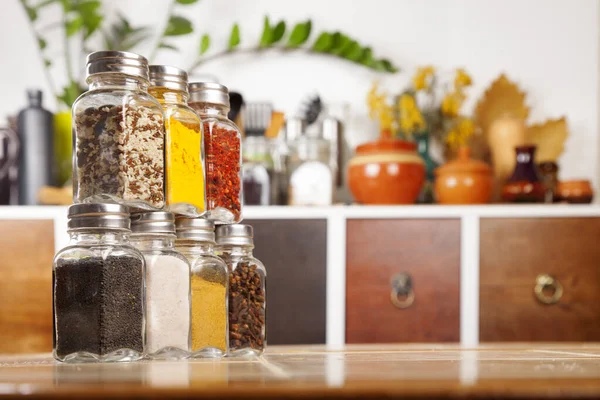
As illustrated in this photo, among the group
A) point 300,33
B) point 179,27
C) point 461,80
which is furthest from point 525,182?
point 179,27

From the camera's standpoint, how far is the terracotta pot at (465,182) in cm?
191

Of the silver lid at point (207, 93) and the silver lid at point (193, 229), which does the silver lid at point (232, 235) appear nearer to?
the silver lid at point (193, 229)

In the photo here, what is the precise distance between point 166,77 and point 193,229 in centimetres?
20

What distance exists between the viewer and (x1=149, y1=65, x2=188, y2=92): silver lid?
0.75m

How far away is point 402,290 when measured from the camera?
1839 mm

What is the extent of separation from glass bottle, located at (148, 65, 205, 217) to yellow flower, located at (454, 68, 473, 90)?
4.80 ft

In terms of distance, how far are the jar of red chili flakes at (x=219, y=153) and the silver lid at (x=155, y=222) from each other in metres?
0.08

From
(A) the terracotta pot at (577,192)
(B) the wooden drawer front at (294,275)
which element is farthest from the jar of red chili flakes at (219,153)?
(A) the terracotta pot at (577,192)

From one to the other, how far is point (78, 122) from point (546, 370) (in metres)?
0.57

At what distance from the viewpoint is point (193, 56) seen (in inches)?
87.0

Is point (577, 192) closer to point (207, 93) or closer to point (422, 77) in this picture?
point (422, 77)

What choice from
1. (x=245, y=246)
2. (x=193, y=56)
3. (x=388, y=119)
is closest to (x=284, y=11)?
(x=193, y=56)

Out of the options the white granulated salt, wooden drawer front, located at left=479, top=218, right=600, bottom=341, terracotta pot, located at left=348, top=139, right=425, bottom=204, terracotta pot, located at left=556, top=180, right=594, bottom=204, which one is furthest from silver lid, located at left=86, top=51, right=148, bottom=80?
terracotta pot, located at left=556, top=180, right=594, bottom=204

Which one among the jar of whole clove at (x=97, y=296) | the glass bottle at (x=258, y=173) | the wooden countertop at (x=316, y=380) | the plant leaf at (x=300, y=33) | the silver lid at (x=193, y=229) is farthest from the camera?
the plant leaf at (x=300, y=33)
